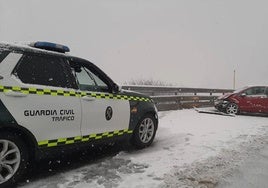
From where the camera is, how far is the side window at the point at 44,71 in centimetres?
477

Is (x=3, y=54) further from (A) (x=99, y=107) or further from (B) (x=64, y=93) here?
(A) (x=99, y=107)

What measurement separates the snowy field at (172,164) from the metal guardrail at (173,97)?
5.23 metres

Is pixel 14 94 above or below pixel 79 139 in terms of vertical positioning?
above

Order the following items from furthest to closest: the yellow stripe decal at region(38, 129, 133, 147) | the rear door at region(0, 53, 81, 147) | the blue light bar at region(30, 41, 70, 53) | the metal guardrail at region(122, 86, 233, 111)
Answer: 1. the metal guardrail at region(122, 86, 233, 111)
2. the blue light bar at region(30, 41, 70, 53)
3. the yellow stripe decal at region(38, 129, 133, 147)
4. the rear door at region(0, 53, 81, 147)

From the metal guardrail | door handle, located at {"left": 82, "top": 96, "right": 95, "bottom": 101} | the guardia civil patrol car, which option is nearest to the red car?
the metal guardrail

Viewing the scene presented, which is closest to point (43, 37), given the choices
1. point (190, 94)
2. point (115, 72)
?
point (115, 72)

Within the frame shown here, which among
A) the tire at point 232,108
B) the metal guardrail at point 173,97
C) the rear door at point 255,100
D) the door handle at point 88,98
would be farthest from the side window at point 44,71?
the rear door at point 255,100

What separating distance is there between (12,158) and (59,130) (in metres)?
0.77

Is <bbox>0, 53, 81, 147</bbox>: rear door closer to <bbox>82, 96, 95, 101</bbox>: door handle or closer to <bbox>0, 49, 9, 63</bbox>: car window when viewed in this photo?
<bbox>0, 49, 9, 63</bbox>: car window

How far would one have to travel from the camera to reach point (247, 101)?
14875 mm

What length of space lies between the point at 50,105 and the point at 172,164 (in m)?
2.18

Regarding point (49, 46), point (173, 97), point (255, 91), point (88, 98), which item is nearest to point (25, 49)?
point (49, 46)

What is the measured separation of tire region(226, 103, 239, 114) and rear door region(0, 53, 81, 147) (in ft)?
35.0

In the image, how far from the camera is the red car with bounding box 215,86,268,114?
578 inches
